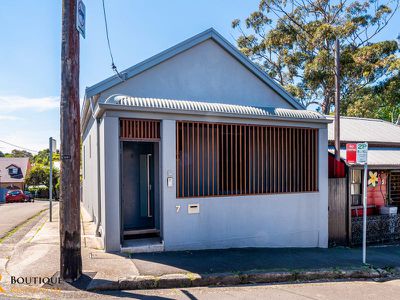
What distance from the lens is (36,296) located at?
5.04 meters

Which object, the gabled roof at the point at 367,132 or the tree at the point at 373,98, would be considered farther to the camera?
the tree at the point at 373,98

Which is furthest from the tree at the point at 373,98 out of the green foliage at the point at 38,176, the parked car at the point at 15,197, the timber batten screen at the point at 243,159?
the green foliage at the point at 38,176

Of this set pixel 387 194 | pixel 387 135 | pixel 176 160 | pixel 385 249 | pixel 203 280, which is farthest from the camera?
pixel 387 135

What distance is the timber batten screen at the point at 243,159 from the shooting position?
322 inches

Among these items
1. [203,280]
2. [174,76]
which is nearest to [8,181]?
[174,76]

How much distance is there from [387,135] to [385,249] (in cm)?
597

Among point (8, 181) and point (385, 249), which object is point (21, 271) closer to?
point (385, 249)

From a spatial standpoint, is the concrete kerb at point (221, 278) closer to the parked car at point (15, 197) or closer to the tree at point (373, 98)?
the tree at point (373, 98)

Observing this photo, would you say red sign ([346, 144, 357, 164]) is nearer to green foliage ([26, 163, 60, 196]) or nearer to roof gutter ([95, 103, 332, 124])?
roof gutter ([95, 103, 332, 124])

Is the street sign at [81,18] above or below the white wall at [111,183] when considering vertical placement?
above

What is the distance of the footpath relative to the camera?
5.74 m

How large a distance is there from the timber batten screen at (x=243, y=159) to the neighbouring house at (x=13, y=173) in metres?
43.6

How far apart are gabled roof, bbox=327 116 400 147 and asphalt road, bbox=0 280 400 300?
699 centimetres

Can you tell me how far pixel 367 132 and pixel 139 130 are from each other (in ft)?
35.1
